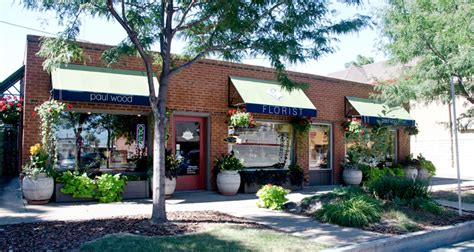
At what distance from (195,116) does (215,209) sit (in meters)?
3.92

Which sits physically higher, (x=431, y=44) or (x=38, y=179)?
(x=431, y=44)

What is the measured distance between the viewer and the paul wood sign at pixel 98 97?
946 centimetres

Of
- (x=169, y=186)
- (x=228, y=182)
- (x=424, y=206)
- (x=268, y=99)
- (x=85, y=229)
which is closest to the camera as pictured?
(x=85, y=229)

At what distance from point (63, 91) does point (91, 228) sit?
155 inches

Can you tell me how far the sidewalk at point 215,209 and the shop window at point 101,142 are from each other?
4.68 feet

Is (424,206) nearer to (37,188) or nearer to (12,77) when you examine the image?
(37,188)

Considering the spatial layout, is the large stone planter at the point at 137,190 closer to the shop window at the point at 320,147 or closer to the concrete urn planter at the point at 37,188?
the concrete urn planter at the point at 37,188

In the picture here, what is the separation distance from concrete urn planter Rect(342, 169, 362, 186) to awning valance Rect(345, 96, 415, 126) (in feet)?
6.38

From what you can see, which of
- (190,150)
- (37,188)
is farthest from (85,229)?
(190,150)

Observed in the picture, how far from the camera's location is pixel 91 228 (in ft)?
22.5

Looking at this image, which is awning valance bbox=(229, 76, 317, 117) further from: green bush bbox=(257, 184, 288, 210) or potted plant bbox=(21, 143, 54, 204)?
potted plant bbox=(21, 143, 54, 204)

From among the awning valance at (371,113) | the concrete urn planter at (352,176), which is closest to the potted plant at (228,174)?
the concrete urn planter at (352,176)

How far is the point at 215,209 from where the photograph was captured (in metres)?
9.49

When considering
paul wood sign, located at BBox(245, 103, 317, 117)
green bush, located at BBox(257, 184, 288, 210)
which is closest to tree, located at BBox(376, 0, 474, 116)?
paul wood sign, located at BBox(245, 103, 317, 117)
